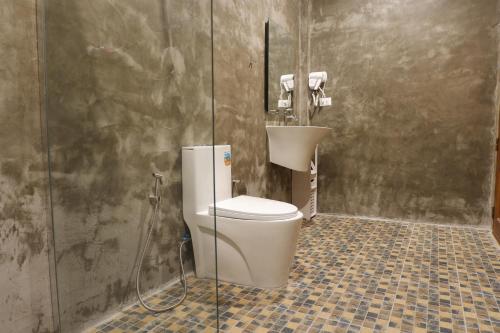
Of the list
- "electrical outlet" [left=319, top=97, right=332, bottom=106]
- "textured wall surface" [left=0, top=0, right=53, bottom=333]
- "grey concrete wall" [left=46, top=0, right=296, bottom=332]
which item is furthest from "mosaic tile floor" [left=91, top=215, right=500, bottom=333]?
"electrical outlet" [left=319, top=97, right=332, bottom=106]

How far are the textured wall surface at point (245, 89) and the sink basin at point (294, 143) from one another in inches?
3.5

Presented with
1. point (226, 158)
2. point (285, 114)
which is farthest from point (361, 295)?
point (285, 114)

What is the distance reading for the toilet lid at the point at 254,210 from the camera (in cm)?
183

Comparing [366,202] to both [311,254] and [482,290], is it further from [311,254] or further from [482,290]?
[482,290]

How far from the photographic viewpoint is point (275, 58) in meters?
3.03

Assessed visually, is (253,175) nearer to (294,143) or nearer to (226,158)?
(294,143)

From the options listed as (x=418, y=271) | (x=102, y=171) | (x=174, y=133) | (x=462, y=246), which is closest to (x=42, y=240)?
(x=102, y=171)

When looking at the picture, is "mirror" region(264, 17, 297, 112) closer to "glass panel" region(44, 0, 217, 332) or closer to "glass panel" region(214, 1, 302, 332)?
"glass panel" region(214, 1, 302, 332)

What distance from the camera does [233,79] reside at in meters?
2.46

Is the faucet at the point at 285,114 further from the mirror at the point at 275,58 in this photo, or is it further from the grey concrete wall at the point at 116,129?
the grey concrete wall at the point at 116,129

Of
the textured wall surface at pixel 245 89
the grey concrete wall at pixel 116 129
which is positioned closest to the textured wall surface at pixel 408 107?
the textured wall surface at pixel 245 89

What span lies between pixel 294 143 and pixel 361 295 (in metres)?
1.28

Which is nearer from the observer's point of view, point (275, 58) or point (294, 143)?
point (294, 143)

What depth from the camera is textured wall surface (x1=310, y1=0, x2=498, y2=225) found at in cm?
306
